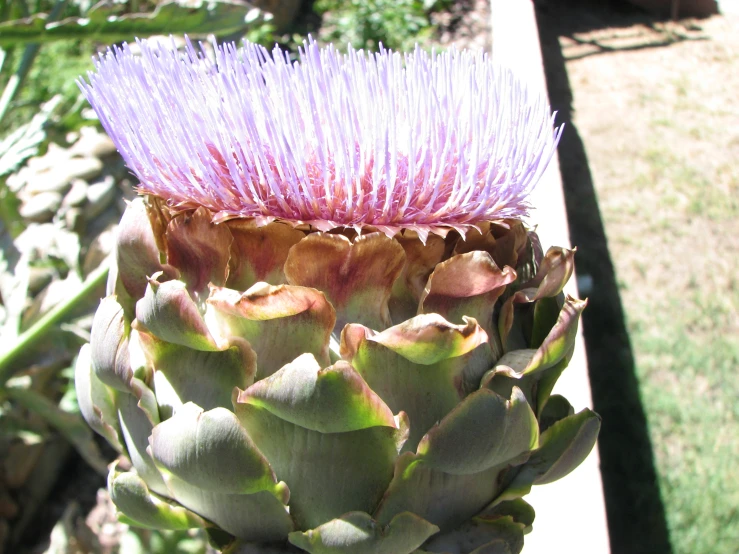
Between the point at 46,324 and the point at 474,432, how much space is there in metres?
0.84

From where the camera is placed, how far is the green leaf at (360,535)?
0.55 m

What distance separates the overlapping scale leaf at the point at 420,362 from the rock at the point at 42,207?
1329mm

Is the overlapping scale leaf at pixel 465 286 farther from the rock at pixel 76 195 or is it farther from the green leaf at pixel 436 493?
the rock at pixel 76 195

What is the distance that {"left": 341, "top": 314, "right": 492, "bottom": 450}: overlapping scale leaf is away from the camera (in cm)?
54

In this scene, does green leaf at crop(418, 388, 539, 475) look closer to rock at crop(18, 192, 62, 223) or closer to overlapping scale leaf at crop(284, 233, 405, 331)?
overlapping scale leaf at crop(284, 233, 405, 331)

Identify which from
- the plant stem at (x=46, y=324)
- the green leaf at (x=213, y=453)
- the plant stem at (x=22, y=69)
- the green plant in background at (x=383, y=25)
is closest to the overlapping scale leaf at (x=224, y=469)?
the green leaf at (x=213, y=453)

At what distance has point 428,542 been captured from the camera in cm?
62

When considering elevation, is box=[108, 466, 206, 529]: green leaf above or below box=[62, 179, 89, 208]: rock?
above

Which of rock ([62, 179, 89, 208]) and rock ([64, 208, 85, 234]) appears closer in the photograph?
rock ([64, 208, 85, 234])

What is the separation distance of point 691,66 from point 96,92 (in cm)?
238

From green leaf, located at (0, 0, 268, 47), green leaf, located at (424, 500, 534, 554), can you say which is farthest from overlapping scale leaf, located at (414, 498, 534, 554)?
green leaf, located at (0, 0, 268, 47)

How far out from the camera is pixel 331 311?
57 cm

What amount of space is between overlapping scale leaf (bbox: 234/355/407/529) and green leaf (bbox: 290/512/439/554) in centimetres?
2

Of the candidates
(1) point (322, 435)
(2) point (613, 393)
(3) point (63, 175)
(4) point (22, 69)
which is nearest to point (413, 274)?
(1) point (322, 435)
